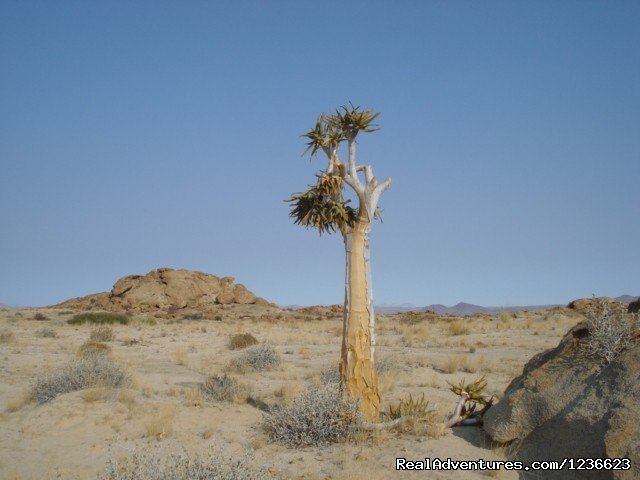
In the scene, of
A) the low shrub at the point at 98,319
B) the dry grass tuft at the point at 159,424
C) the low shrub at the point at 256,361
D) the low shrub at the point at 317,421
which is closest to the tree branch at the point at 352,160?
the low shrub at the point at 317,421

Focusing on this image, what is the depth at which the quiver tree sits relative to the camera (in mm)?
9086

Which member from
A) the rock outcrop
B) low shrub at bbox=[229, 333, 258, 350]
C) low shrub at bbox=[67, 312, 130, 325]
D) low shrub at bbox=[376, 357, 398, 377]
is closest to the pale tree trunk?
low shrub at bbox=[376, 357, 398, 377]

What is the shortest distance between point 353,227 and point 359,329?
173 cm

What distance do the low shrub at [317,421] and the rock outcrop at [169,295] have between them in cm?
4542

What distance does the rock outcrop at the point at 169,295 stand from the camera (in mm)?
55750

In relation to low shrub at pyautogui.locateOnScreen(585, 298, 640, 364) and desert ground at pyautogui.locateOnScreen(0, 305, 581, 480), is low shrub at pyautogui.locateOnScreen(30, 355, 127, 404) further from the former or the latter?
low shrub at pyautogui.locateOnScreen(585, 298, 640, 364)

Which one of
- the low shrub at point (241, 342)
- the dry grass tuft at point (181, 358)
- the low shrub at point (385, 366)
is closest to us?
the low shrub at point (385, 366)

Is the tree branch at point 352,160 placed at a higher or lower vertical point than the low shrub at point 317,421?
higher

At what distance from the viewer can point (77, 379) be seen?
12.5 metres

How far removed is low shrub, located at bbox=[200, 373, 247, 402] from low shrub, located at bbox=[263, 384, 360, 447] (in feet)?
10.4

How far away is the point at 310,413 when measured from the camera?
28.7ft

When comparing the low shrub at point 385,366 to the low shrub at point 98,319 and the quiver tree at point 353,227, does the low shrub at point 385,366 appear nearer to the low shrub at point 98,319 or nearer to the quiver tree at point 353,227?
the quiver tree at point 353,227

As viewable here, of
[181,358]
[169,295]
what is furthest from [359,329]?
[169,295]

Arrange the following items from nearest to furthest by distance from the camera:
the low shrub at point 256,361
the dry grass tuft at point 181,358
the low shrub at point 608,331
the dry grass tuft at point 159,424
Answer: the low shrub at point 608,331, the dry grass tuft at point 159,424, the low shrub at point 256,361, the dry grass tuft at point 181,358
